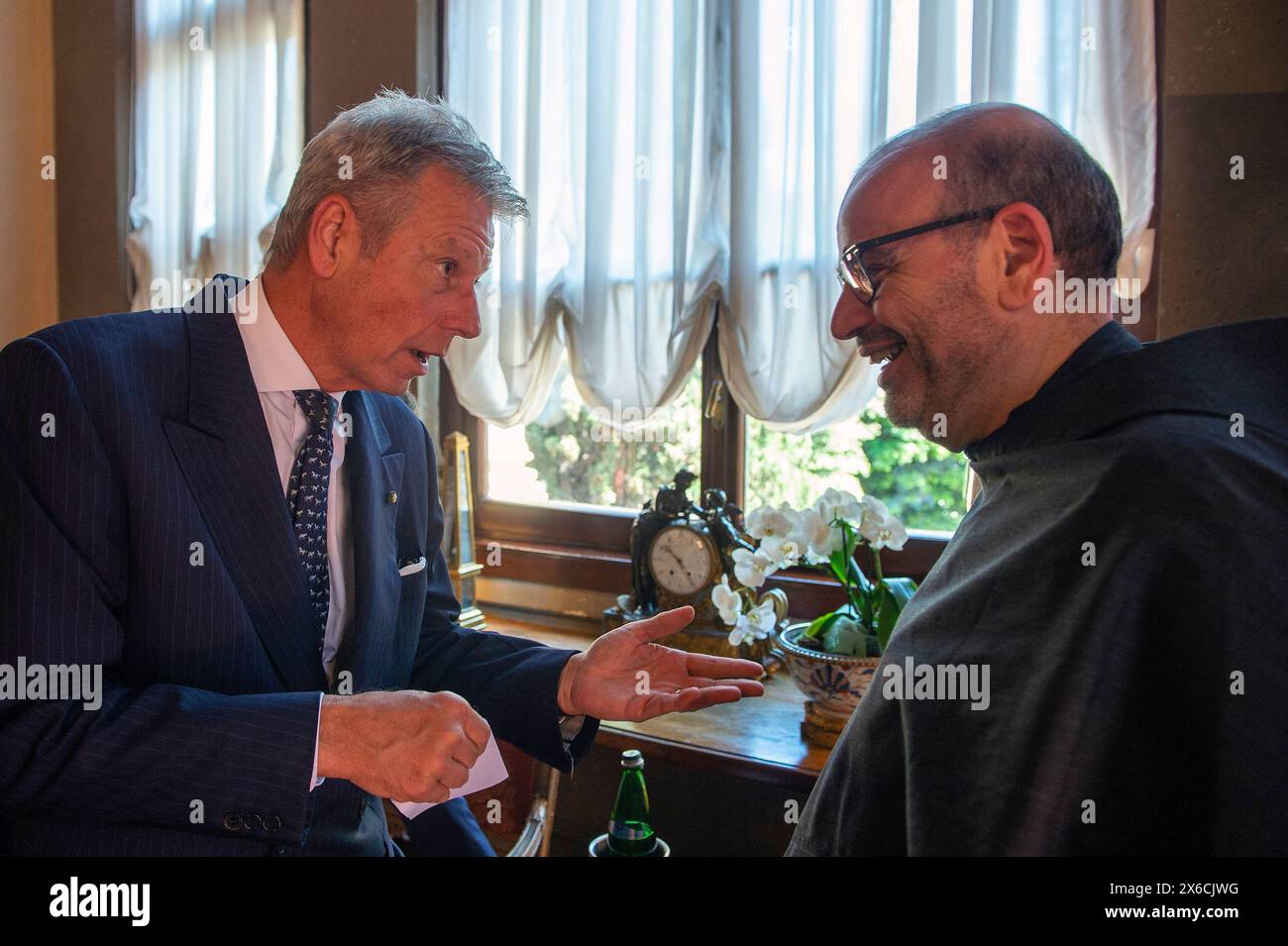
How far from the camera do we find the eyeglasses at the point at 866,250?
1311mm

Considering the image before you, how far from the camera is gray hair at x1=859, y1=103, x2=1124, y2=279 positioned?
4.26 ft

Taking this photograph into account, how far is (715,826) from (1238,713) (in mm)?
1739

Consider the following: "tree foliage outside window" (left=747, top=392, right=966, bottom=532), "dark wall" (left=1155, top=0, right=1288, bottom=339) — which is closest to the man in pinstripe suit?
"tree foliage outside window" (left=747, top=392, right=966, bottom=532)

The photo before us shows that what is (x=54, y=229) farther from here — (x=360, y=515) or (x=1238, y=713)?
(x=1238, y=713)

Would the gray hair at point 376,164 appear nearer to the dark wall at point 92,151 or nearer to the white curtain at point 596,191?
the white curtain at point 596,191

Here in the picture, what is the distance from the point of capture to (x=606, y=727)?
225 centimetres

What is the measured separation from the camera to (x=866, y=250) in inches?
55.0

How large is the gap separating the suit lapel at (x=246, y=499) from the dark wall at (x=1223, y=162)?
173 cm

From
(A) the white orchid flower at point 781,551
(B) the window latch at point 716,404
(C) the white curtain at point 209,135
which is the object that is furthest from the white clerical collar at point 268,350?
(C) the white curtain at point 209,135

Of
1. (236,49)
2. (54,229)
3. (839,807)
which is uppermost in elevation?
(236,49)

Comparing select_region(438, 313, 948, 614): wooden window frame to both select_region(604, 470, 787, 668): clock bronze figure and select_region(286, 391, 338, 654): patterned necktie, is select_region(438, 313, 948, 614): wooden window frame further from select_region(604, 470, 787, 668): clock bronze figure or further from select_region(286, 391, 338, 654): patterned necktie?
select_region(286, 391, 338, 654): patterned necktie

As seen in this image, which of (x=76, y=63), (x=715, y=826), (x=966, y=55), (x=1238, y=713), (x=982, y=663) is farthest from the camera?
(x=76, y=63)
